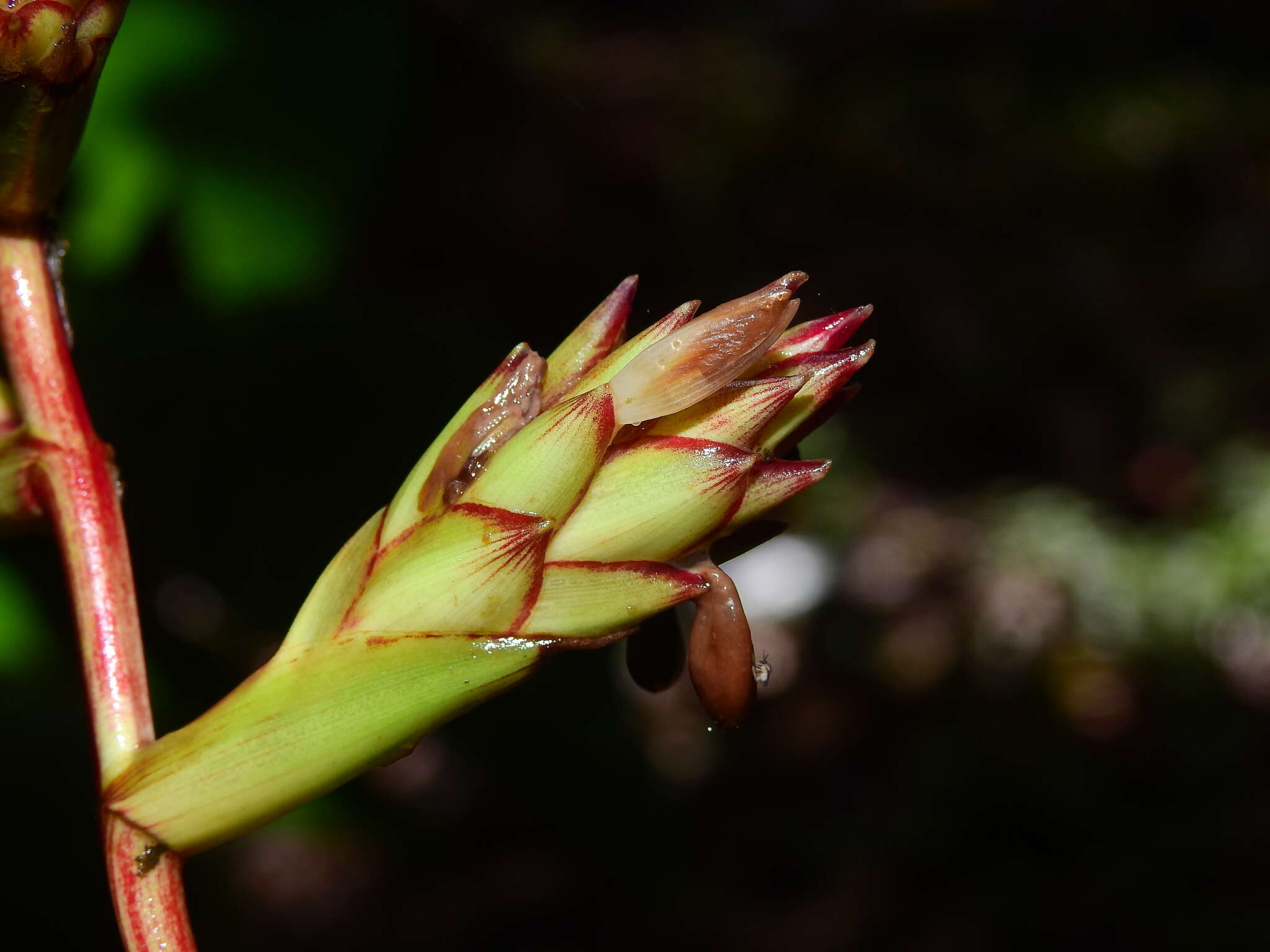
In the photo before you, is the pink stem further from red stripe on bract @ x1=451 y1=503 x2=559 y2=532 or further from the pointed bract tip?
the pointed bract tip

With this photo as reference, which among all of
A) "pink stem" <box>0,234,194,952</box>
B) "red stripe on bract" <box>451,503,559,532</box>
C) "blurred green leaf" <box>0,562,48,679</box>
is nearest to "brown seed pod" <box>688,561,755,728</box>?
"red stripe on bract" <box>451,503,559,532</box>

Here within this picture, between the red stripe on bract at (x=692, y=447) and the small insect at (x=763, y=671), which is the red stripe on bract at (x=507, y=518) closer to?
the red stripe on bract at (x=692, y=447)

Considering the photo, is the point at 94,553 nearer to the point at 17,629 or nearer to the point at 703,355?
the point at 703,355

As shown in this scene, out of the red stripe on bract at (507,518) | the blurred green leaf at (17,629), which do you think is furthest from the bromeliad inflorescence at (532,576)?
the blurred green leaf at (17,629)

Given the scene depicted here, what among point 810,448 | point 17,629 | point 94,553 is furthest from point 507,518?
point 810,448

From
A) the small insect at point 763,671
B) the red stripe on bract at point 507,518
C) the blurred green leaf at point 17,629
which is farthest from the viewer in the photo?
the blurred green leaf at point 17,629

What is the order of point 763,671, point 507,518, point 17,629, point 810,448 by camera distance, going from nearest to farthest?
point 507,518, point 763,671, point 17,629, point 810,448
